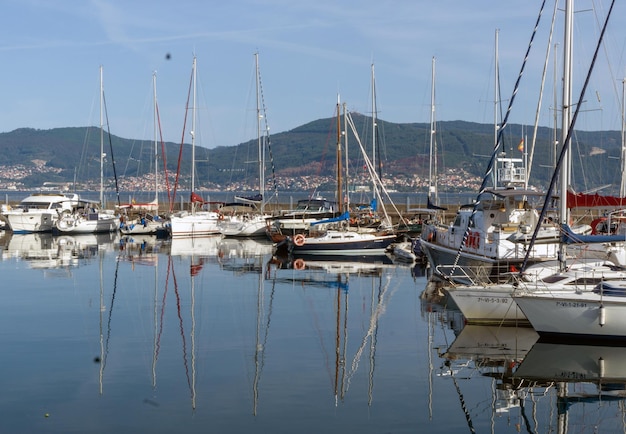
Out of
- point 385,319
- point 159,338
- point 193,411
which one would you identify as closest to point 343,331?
point 385,319

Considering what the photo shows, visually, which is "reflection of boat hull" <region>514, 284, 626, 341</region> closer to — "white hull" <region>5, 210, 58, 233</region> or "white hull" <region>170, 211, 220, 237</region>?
"white hull" <region>170, 211, 220, 237</region>

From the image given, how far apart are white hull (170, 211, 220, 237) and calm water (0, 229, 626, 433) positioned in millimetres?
27432

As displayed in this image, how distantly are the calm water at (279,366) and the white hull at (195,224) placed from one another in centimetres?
2743

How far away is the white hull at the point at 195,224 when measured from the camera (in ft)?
195

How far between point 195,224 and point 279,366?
140ft

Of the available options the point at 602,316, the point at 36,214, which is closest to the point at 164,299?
the point at 602,316

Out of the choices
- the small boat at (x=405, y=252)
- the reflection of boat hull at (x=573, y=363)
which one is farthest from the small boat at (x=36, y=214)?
the reflection of boat hull at (x=573, y=363)

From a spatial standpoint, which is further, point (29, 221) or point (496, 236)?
Result: point (29, 221)

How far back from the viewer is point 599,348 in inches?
782

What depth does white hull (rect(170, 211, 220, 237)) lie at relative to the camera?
195 feet

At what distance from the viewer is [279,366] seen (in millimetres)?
18547

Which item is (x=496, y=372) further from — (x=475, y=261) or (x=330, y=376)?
(x=475, y=261)

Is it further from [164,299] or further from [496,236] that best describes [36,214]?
[496,236]

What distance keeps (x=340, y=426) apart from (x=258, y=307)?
12.9 metres
